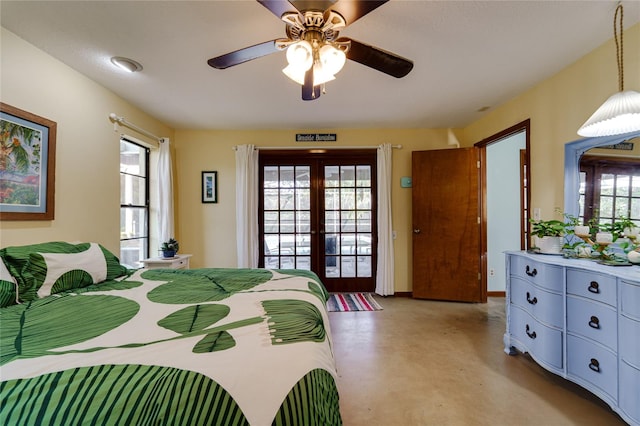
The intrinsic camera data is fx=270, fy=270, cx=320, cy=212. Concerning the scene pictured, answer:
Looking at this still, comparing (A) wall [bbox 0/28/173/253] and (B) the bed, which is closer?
(B) the bed

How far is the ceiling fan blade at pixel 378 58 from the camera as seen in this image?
154cm

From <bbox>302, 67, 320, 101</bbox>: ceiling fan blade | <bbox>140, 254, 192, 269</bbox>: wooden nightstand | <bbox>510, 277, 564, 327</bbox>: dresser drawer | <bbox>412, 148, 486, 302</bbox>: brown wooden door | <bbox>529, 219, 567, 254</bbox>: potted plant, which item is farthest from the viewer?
<bbox>412, 148, 486, 302</bbox>: brown wooden door

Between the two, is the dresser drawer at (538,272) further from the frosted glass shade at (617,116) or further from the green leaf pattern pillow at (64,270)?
the green leaf pattern pillow at (64,270)

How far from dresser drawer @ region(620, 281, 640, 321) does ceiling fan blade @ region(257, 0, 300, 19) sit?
2.20m

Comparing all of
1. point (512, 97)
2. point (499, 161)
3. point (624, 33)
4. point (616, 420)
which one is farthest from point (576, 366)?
point (499, 161)

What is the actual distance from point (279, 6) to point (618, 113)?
6.60 ft

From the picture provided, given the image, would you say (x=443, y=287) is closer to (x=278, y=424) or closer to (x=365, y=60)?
(x=365, y=60)

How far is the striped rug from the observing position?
3371mm

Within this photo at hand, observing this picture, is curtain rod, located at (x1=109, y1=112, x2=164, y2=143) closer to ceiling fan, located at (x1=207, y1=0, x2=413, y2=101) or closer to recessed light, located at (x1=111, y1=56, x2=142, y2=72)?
recessed light, located at (x1=111, y1=56, x2=142, y2=72)

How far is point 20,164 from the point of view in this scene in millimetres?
1875

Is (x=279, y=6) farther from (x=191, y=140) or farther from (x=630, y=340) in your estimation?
(x=191, y=140)

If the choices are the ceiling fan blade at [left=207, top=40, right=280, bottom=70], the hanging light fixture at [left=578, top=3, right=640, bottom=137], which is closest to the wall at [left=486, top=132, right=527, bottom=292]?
the hanging light fixture at [left=578, top=3, right=640, bottom=137]

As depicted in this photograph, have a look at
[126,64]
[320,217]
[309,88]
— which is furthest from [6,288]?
[320,217]

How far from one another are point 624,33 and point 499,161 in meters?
2.11
